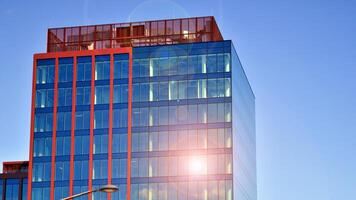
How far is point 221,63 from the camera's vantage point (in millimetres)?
112438

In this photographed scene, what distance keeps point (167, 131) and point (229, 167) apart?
32.9 feet

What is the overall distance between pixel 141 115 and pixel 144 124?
4.37ft

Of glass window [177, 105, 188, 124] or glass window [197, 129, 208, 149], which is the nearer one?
glass window [197, 129, 208, 149]

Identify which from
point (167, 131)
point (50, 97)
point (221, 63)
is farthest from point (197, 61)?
point (50, 97)

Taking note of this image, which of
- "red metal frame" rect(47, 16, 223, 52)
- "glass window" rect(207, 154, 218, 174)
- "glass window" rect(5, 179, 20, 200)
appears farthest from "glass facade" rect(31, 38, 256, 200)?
"glass window" rect(5, 179, 20, 200)

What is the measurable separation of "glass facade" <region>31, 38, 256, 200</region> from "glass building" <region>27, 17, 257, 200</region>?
137 millimetres

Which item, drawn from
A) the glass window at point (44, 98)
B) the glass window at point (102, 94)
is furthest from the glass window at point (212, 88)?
the glass window at point (44, 98)

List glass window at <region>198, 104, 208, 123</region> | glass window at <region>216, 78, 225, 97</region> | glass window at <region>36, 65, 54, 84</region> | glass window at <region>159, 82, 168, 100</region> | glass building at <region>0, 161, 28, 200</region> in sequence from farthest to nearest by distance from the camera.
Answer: glass building at <region>0, 161, 28, 200</region> → glass window at <region>36, 65, 54, 84</region> → glass window at <region>159, 82, 168, 100</region> → glass window at <region>216, 78, 225, 97</region> → glass window at <region>198, 104, 208, 123</region>

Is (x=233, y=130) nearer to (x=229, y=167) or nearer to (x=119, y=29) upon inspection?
(x=229, y=167)

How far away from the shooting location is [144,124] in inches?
4469

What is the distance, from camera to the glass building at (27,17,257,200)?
110625mm

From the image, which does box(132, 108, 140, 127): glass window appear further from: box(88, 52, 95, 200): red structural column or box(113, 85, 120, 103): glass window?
box(88, 52, 95, 200): red structural column

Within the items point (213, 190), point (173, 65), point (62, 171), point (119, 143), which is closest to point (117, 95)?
point (119, 143)

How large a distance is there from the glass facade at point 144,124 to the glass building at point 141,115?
14 cm
